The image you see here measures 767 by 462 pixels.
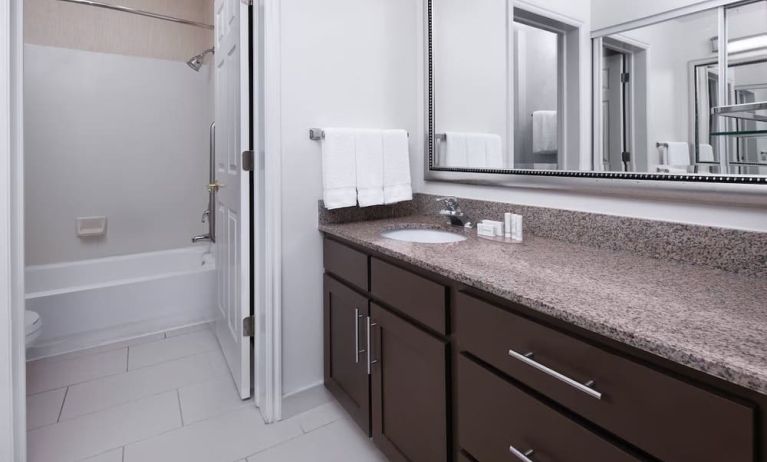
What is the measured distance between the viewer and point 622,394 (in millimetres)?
656

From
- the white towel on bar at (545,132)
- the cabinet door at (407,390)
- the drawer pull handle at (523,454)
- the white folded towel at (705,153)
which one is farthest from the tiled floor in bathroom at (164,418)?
the white folded towel at (705,153)

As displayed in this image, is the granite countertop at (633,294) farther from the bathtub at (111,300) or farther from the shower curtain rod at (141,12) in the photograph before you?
the shower curtain rod at (141,12)

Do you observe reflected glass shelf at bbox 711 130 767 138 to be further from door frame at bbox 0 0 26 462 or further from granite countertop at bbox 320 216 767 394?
door frame at bbox 0 0 26 462

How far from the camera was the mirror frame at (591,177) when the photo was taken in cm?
96

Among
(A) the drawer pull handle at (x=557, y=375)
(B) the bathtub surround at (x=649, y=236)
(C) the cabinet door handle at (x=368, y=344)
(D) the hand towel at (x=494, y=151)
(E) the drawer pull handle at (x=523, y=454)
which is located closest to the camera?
(A) the drawer pull handle at (x=557, y=375)

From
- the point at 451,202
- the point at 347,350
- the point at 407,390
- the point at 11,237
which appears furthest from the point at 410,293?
the point at 11,237

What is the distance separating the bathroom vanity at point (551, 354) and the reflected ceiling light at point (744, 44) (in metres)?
0.51

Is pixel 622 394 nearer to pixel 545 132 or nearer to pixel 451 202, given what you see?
Result: pixel 545 132

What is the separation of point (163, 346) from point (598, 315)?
7.70 feet

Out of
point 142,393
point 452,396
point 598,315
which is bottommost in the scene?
point 142,393

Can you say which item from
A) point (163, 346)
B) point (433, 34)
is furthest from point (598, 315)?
point (163, 346)

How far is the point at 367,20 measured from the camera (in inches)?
70.1

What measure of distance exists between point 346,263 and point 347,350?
1.10 ft

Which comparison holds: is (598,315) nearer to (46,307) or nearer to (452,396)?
(452,396)
